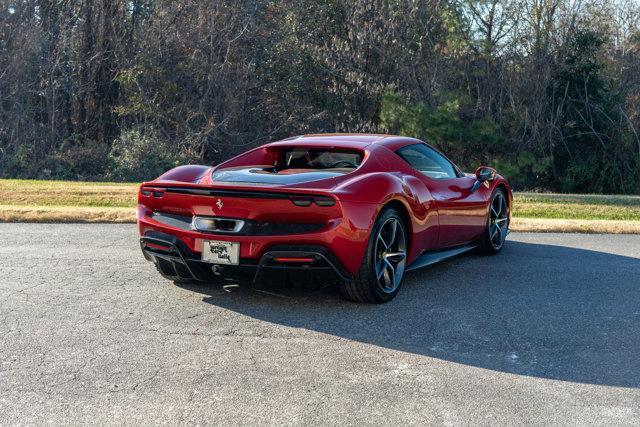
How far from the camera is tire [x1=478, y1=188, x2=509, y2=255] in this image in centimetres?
816

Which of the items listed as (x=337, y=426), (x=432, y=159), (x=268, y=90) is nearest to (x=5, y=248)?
(x=432, y=159)

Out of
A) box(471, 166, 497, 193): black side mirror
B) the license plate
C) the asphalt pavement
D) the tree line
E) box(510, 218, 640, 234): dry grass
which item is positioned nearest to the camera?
the asphalt pavement

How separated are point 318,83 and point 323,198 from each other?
20.2m

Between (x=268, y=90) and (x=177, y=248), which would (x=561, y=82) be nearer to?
(x=268, y=90)

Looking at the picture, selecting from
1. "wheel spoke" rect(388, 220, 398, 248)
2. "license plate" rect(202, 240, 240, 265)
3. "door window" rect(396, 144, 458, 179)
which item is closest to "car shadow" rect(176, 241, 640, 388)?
"license plate" rect(202, 240, 240, 265)

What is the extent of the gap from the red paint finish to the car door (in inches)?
0.8

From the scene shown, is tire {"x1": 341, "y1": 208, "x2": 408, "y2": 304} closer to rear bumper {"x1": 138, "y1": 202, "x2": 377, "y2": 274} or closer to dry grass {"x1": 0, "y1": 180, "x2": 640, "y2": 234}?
rear bumper {"x1": 138, "y1": 202, "x2": 377, "y2": 274}

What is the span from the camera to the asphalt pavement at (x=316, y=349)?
146 inches

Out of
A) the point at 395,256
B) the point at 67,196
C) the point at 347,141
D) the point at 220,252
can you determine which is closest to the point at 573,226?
the point at 347,141

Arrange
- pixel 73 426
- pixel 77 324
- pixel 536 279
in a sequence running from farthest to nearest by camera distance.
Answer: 1. pixel 536 279
2. pixel 77 324
3. pixel 73 426

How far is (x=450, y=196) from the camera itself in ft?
23.4

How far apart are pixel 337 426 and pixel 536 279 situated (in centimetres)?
395

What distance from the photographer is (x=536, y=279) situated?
697cm

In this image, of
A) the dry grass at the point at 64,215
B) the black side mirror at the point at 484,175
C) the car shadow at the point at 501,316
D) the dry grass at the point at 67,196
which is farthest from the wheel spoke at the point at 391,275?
the dry grass at the point at 67,196
